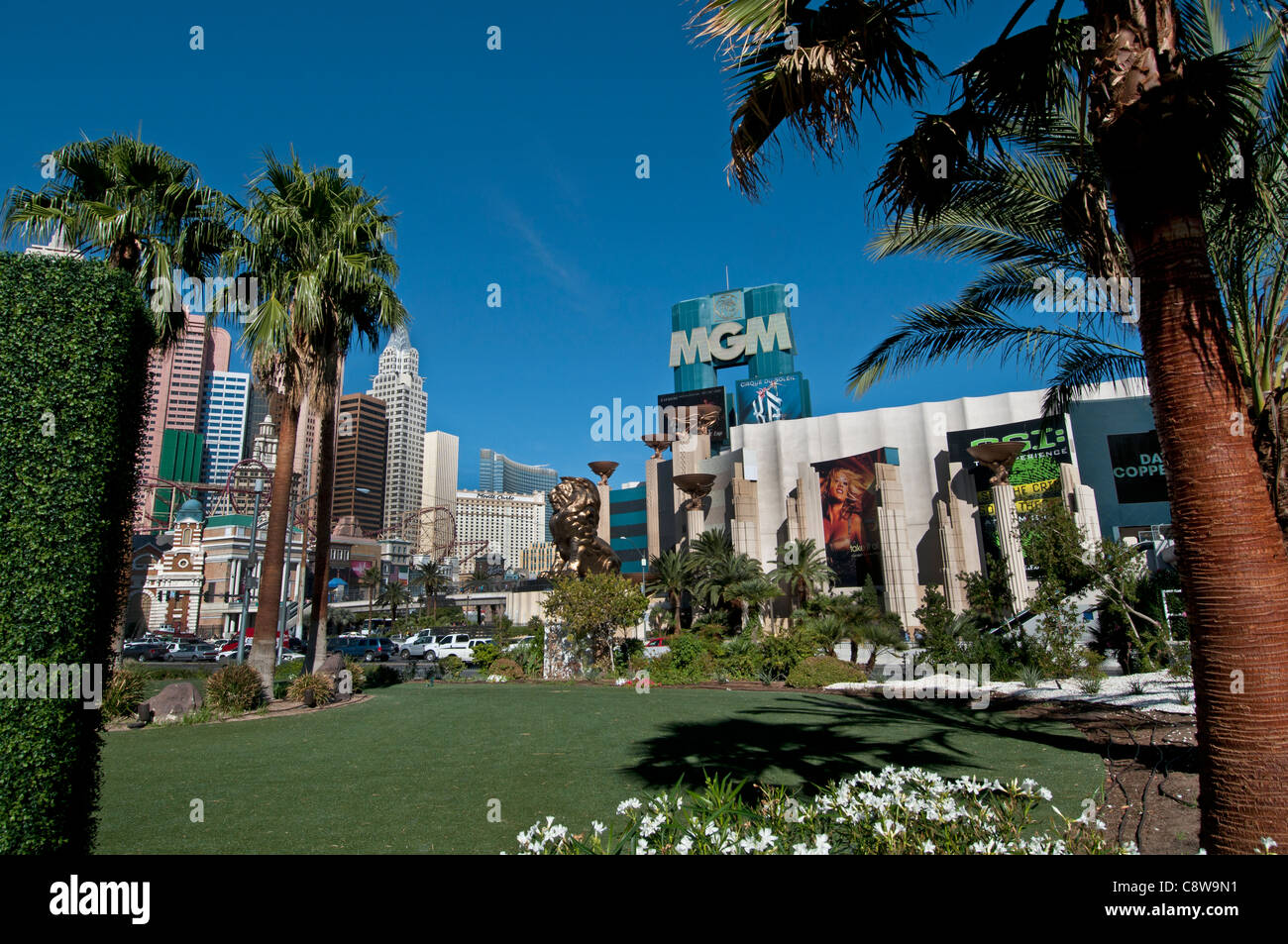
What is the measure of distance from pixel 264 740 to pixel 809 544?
3211 centimetres

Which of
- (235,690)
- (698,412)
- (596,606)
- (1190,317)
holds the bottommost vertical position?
(235,690)

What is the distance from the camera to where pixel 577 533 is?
26188mm

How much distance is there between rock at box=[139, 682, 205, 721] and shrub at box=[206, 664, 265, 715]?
1.05 feet

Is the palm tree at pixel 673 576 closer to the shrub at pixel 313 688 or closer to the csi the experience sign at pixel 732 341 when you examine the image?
the shrub at pixel 313 688

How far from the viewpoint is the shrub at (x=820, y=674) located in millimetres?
20234

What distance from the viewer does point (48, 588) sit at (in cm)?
462

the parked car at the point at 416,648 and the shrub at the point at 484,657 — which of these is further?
the parked car at the point at 416,648

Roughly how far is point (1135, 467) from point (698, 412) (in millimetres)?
43958

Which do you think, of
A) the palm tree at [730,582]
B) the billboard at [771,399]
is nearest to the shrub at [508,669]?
the palm tree at [730,582]

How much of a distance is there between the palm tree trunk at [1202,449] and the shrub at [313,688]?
640 inches

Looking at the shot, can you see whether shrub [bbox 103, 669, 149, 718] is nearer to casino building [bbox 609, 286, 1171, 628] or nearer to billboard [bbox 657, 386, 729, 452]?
casino building [bbox 609, 286, 1171, 628]

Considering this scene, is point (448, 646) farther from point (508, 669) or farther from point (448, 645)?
point (508, 669)

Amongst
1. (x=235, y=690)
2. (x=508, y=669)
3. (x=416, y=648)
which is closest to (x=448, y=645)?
(x=416, y=648)
